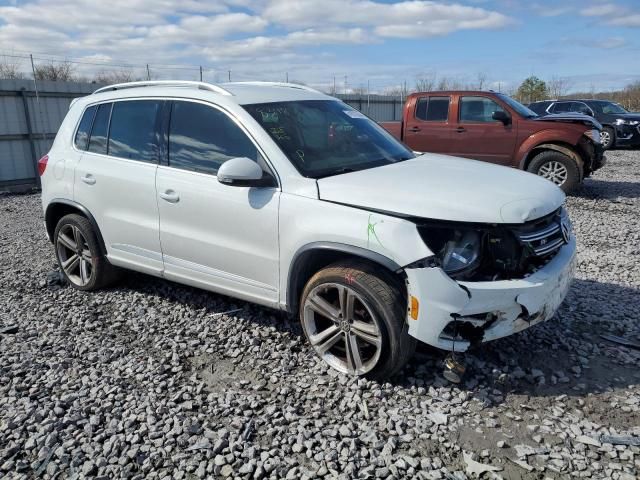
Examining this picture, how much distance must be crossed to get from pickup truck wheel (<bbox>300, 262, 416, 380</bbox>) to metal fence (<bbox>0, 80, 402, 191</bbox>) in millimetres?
10860

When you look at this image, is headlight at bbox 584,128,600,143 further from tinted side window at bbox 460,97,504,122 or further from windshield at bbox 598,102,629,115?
windshield at bbox 598,102,629,115

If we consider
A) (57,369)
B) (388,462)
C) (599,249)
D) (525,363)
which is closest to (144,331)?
(57,369)

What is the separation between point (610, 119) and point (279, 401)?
17.6m

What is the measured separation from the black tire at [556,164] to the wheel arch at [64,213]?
748 cm

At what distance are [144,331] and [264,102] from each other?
2.09 meters

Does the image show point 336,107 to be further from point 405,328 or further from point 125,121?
point 405,328

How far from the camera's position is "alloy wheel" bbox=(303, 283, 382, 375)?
3.31m

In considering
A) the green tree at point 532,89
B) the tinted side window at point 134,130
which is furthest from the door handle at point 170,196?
the green tree at point 532,89

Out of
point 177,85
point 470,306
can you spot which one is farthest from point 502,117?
point 470,306

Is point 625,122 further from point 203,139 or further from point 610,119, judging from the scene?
point 203,139

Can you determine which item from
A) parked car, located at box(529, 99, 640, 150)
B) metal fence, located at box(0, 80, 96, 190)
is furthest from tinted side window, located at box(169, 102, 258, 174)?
parked car, located at box(529, 99, 640, 150)

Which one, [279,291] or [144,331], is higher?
[279,291]

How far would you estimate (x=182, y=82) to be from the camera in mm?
4328

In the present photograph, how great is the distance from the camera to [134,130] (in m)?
4.48
